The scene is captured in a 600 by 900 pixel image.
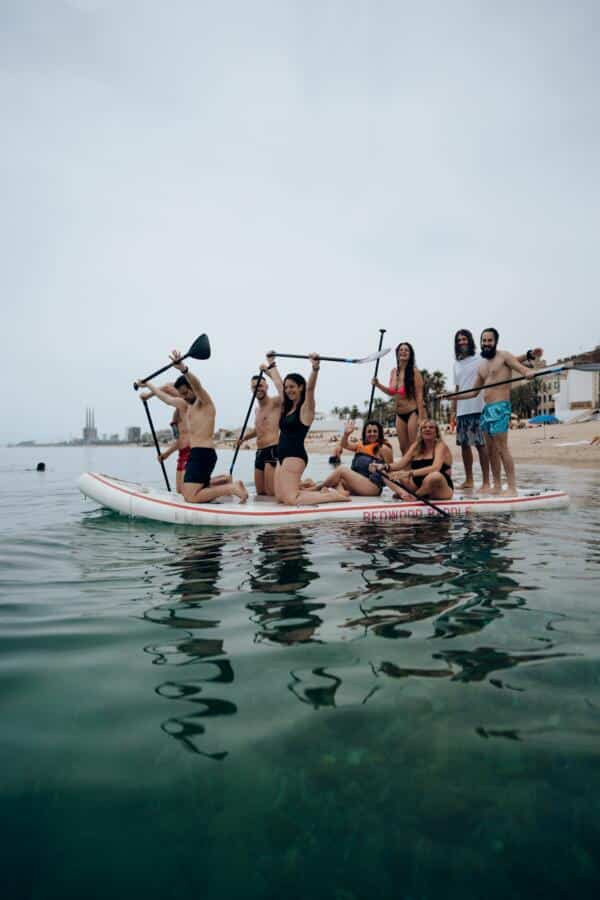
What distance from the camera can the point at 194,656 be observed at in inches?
124

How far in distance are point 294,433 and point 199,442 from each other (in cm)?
137

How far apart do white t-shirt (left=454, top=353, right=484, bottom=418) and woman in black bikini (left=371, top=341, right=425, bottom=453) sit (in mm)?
891

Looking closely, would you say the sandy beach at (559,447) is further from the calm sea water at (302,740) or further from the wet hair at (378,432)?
the calm sea water at (302,740)

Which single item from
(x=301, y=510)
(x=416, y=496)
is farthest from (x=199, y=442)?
(x=416, y=496)

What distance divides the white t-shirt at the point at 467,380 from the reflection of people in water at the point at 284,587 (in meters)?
4.47

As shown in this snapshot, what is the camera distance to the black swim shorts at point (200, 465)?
8.17 meters

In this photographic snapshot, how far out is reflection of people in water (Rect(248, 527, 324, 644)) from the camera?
3.57 metres

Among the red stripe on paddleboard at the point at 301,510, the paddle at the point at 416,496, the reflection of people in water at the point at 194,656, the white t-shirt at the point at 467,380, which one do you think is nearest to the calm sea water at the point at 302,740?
the reflection of people in water at the point at 194,656

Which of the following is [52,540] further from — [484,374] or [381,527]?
[484,374]

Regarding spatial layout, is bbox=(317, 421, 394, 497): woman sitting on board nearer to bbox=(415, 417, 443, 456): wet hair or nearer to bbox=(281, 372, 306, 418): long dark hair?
bbox=(415, 417, 443, 456): wet hair

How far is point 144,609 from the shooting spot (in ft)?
13.3

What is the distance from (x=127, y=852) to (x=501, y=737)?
1474mm

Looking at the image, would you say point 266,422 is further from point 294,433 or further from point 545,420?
point 545,420

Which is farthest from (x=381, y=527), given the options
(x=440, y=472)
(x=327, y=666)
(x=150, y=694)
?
(x=150, y=694)
